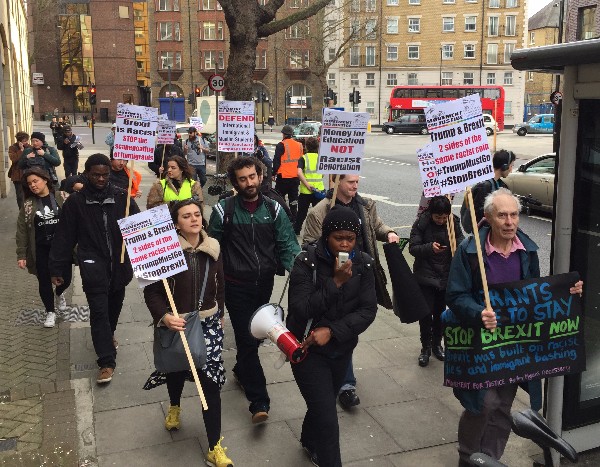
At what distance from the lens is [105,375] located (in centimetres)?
568

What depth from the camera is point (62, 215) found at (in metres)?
5.72

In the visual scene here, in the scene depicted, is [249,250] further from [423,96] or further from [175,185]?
[423,96]

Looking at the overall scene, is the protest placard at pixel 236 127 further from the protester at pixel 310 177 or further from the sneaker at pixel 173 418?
the sneaker at pixel 173 418

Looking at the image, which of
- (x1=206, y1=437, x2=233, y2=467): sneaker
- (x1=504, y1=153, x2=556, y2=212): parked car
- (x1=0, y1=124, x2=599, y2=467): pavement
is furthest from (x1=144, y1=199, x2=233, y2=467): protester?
(x1=504, y1=153, x2=556, y2=212): parked car

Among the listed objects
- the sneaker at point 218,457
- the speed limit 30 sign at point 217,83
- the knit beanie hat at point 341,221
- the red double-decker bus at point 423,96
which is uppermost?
the red double-decker bus at point 423,96

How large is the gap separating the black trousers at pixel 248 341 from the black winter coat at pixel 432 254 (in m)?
1.58

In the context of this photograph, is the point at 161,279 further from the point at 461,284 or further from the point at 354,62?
the point at 354,62

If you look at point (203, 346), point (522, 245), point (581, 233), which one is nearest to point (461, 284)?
point (522, 245)

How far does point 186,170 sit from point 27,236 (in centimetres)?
215

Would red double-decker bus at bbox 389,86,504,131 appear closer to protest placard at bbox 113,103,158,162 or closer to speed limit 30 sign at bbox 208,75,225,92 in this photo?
speed limit 30 sign at bbox 208,75,225,92

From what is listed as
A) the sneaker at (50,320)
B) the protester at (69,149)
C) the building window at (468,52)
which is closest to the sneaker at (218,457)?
the sneaker at (50,320)

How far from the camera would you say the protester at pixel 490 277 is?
3.83 meters

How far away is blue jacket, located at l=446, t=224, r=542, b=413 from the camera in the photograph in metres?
3.85

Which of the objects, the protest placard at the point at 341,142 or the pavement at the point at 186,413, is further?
the protest placard at the point at 341,142
